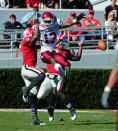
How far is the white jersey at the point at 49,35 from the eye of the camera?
11375 millimetres

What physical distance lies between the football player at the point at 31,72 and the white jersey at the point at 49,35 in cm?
24

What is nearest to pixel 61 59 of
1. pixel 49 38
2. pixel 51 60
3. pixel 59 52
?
pixel 51 60

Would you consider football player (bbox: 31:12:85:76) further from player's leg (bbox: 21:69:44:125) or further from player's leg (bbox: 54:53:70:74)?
player's leg (bbox: 21:69:44:125)

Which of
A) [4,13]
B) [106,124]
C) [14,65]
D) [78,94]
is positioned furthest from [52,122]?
[4,13]

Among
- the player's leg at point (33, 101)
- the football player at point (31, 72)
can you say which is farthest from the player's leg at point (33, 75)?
the player's leg at point (33, 101)

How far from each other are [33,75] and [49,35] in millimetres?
902

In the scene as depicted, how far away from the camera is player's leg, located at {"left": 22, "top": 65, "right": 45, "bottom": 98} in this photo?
10992 mm

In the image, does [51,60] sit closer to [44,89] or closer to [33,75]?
[33,75]

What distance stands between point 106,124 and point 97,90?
20.2 feet

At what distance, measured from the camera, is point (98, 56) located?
19.0 metres

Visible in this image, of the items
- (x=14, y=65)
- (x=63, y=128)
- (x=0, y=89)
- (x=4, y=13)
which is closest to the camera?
(x=63, y=128)

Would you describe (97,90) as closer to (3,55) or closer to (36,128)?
(3,55)

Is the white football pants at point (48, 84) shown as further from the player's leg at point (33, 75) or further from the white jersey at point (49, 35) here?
the white jersey at point (49, 35)

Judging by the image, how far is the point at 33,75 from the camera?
36.8ft
